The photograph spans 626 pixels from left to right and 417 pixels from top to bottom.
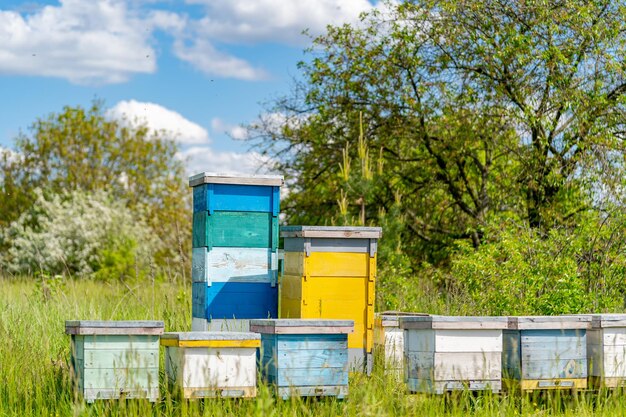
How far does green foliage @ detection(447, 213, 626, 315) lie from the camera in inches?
344

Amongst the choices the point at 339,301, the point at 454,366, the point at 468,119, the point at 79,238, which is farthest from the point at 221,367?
the point at 79,238

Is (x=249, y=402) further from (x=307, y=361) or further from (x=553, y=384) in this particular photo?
(x=553, y=384)

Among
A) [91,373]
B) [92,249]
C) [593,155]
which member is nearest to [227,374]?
[91,373]

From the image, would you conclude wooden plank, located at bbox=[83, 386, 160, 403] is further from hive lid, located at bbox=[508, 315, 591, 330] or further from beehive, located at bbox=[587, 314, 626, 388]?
beehive, located at bbox=[587, 314, 626, 388]

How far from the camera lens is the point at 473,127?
1405 centimetres

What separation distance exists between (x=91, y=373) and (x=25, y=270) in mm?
17736

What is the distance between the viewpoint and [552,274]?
9258 millimetres

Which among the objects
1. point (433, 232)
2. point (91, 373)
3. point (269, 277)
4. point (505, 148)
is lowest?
point (91, 373)

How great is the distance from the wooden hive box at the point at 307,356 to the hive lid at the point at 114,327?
74 centimetres

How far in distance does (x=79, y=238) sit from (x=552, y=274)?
14663mm

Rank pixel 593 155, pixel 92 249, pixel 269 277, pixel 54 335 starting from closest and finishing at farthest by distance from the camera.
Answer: pixel 269 277 → pixel 54 335 → pixel 593 155 → pixel 92 249

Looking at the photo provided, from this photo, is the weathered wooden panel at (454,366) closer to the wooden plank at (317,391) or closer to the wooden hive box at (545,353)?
the wooden hive box at (545,353)

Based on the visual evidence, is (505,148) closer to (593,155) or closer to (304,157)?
(593,155)

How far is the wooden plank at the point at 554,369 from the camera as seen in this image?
231 inches
